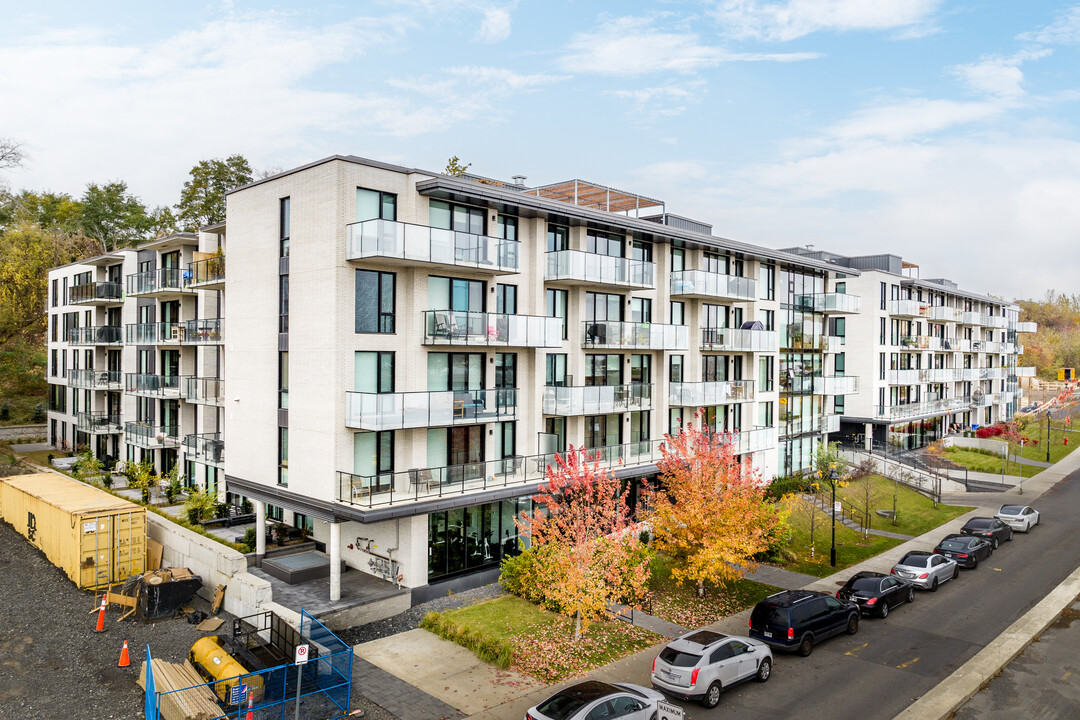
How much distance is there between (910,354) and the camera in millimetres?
56875

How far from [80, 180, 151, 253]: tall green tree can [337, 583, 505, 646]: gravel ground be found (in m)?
64.7

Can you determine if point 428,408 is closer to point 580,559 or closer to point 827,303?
point 580,559

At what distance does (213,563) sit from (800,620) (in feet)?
60.2

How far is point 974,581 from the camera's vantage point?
2683cm

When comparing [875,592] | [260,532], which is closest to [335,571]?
[260,532]

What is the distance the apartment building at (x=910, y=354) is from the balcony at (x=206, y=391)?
35.2 metres

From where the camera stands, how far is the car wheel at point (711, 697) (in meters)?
16.3

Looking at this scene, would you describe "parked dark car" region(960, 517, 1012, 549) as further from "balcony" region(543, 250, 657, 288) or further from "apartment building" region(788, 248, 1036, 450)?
"balcony" region(543, 250, 657, 288)

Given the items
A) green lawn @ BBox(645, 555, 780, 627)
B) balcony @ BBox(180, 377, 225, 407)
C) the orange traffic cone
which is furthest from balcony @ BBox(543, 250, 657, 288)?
the orange traffic cone

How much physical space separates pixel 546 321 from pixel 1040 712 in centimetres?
1766

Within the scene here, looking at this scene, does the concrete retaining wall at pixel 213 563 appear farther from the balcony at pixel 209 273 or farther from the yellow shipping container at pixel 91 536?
the balcony at pixel 209 273

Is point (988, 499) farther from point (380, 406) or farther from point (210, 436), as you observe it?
point (210, 436)

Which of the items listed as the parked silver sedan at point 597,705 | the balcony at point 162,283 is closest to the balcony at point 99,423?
the balcony at point 162,283

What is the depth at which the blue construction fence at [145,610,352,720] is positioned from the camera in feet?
49.0
